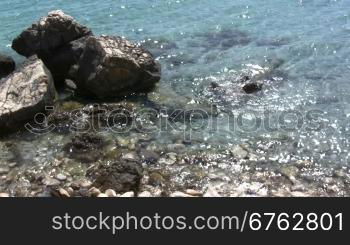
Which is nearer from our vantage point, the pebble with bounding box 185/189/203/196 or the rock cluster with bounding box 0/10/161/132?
the pebble with bounding box 185/189/203/196

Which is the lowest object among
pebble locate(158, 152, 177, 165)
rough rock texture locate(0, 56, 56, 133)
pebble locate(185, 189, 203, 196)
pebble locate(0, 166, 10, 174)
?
pebble locate(185, 189, 203, 196)

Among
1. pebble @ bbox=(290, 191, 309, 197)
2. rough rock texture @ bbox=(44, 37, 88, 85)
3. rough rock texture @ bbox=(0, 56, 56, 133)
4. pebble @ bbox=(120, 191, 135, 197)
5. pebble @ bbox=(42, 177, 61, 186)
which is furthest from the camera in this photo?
rough rock texture @ bbox=(44, 37, 88, 85)

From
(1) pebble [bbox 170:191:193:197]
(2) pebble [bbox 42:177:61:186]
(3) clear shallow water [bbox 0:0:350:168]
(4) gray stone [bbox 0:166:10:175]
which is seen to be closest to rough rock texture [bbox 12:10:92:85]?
(3) clear shallow water [bbox 0:0:350:168]

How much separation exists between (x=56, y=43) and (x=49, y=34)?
0.39 metres

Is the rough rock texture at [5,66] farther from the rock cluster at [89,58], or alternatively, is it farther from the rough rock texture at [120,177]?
the rough rock texture at [120,177]

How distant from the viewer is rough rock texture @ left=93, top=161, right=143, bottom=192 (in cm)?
1304

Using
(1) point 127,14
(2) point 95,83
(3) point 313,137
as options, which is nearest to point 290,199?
(3) point 313,137

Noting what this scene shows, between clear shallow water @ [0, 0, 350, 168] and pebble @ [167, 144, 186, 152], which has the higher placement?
clear shallow water @ [0, 0, 350, 168]

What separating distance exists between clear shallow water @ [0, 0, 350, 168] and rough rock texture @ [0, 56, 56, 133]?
158 centimetres

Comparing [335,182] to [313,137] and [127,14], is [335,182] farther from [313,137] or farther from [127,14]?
[127,14]

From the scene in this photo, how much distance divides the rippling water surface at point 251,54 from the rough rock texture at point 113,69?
926 millimetres

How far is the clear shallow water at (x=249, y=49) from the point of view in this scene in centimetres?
1527

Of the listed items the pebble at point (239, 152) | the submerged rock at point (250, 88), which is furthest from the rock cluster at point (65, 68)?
the pebble at point (239, 152)

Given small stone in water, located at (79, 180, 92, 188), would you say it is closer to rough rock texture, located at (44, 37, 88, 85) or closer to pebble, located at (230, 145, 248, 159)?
pebble, located at (230, 145, 248, 159)
